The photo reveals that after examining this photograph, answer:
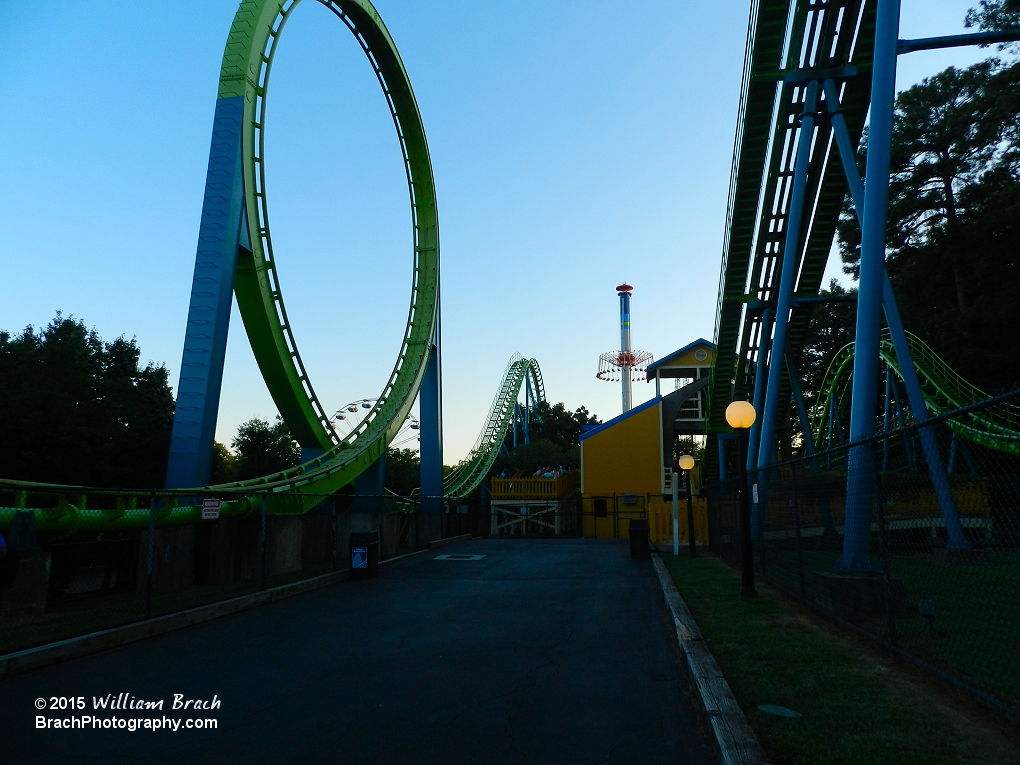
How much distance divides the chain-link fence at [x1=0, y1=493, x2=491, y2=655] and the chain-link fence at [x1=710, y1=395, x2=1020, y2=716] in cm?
635

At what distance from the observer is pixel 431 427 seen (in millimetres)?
33500

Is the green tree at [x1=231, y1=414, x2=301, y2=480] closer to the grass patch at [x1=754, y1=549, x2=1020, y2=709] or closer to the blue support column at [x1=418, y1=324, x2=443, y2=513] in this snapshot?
the blue support column at [x1=418, y1=324, x2=443, y2=513]

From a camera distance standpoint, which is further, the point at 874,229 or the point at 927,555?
the point at 874,229

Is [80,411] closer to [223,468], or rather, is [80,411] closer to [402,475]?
[223,468]

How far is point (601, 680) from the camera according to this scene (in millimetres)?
6324

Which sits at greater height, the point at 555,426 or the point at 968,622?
the point at 555,426

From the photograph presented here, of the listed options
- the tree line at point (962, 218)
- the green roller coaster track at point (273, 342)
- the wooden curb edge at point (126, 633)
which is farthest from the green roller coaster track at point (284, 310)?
the tree line at point (962, 218)


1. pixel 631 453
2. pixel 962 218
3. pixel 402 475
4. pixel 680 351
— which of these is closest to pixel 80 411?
pixel 631 453

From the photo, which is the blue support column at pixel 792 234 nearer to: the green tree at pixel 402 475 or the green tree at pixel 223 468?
the green tree at pixel 402 475

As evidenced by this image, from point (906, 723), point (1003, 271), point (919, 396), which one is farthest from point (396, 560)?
point (1003, 271)

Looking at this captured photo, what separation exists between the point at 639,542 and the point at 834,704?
48.5 feet

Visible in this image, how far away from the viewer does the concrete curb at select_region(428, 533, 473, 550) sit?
2447cm

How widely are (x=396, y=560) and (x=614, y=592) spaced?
808 cm

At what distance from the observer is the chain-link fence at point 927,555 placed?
191 inches
